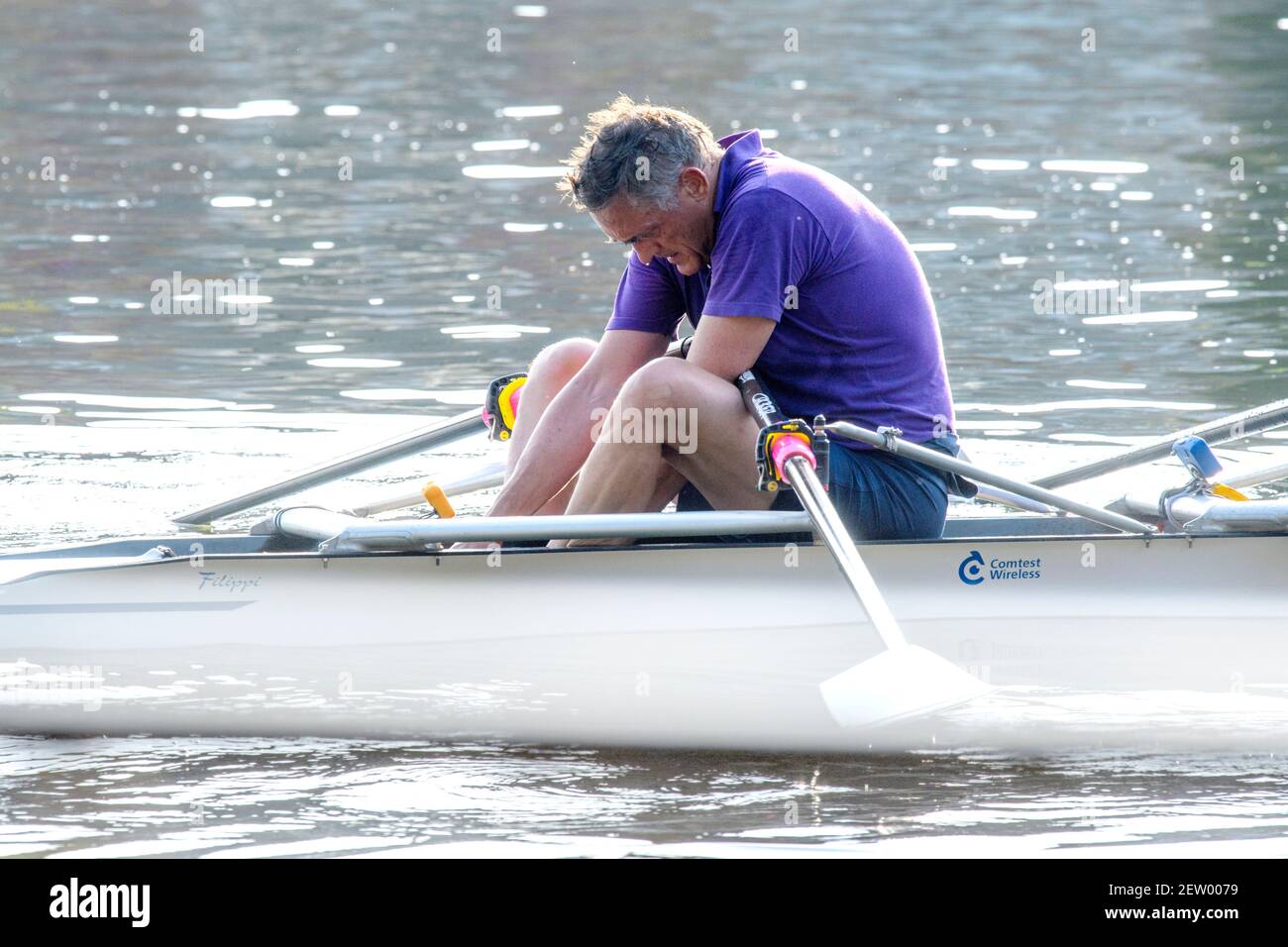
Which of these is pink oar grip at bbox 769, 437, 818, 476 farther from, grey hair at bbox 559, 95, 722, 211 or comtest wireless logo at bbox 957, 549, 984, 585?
grey hair at bbox 559, 95, 722, 211

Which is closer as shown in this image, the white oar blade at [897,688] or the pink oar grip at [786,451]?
the white oar blade at [897,688]

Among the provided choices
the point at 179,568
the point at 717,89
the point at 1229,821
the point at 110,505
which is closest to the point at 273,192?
the point at 717,89

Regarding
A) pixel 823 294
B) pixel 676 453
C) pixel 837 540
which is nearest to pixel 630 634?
pixel 676 453

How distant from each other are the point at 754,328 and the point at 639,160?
0.48 m

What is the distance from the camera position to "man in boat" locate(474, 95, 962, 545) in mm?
4703

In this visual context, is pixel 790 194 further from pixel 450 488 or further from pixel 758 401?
pixel 450 488

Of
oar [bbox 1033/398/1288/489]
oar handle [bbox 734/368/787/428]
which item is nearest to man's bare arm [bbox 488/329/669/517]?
oar handle [bbox 734/368/787/428]

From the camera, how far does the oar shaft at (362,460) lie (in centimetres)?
591

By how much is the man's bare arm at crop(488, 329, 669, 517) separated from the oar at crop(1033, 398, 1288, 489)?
125 cm

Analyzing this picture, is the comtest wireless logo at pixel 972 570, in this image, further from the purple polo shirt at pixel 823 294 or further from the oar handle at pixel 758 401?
the oar handle at pixel 758 401

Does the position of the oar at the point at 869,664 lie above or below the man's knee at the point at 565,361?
below

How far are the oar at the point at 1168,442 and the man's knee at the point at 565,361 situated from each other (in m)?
1.29

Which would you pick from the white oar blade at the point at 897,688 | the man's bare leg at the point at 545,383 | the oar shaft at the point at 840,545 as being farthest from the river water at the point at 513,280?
the man's bare leg at the point at 545,383

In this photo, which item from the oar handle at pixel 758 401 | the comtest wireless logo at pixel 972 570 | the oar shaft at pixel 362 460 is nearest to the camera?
the oar handle at pixel 758 401
